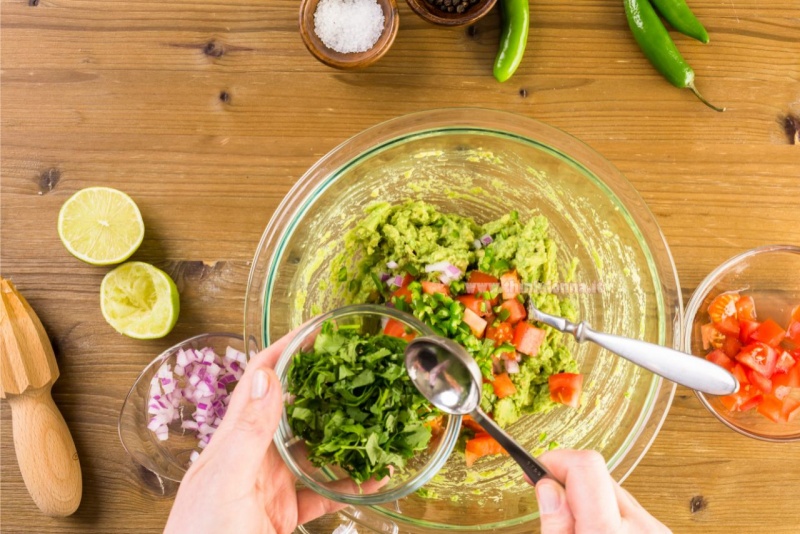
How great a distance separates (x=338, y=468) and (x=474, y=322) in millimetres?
634

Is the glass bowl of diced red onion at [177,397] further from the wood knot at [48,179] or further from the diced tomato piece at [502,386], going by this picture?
the diced tomato piece at [502,386]

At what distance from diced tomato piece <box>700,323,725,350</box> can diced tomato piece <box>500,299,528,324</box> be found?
2.47 ft

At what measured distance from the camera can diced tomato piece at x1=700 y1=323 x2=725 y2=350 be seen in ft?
7.27

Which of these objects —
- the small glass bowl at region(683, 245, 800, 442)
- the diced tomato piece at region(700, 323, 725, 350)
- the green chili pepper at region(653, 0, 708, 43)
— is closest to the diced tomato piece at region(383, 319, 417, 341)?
the small glass bowl at region(683, 245, 800, 442)

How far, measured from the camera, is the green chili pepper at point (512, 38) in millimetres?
2164

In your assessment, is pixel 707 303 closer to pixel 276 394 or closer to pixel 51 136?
pixel 276 394

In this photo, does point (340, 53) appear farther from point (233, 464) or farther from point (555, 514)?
point (555, 514)

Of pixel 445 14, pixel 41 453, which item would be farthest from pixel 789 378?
pixel 41 453

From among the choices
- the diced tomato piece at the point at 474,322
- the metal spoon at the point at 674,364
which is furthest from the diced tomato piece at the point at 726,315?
the diced tomato piece at the point at 474,322

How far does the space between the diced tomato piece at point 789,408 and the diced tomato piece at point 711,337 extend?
30 centimetres

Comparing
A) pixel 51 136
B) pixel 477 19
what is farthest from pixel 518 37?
pixel 51 136

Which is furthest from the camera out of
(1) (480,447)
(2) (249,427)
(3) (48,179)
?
(3) (48,179)

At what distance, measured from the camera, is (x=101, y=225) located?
2242mm

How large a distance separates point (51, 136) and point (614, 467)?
2416 mm
